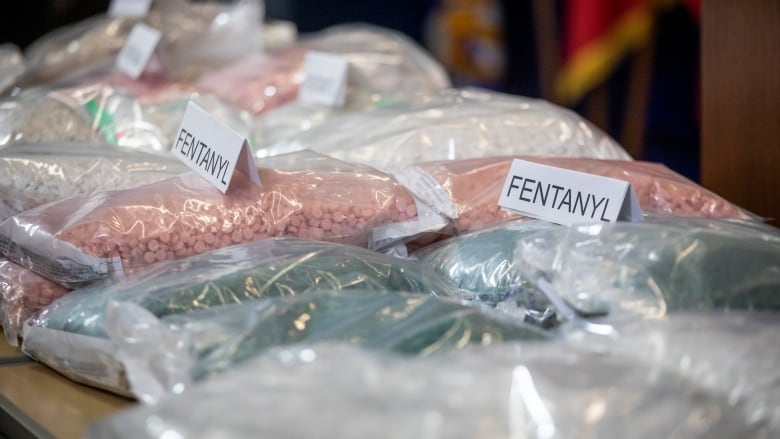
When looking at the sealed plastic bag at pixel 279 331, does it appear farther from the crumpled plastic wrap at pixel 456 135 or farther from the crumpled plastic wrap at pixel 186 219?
the crumpled plastic wrap at pixel 456 135

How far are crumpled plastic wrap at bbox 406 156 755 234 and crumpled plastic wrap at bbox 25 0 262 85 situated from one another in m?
0.78

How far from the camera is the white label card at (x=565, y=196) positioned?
917 mm

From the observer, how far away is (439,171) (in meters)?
1.12

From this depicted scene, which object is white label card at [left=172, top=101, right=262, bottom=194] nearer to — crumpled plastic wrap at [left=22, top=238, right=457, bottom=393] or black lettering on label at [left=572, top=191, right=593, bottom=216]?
crumpled plastic wrap at [left=22, top=238, right=457, bottom=393]

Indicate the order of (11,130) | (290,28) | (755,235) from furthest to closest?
(290,28)
(11,130)
(755,235)

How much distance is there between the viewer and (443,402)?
1.90 feet

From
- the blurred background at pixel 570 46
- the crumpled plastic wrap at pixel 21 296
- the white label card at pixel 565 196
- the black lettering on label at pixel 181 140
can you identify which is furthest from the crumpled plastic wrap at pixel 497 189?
the blurred background at pixel 570 46

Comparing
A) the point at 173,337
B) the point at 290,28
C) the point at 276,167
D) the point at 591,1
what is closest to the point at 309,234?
the point at 276,167

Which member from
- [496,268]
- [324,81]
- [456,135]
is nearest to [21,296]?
[496,268]

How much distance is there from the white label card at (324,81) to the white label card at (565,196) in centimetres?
59

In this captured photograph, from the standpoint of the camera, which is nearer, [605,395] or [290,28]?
[605,395]

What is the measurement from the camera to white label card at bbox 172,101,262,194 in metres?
1.00

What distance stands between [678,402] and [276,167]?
2.02ft

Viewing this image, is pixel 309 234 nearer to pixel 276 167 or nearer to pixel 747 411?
pixel 276 167
